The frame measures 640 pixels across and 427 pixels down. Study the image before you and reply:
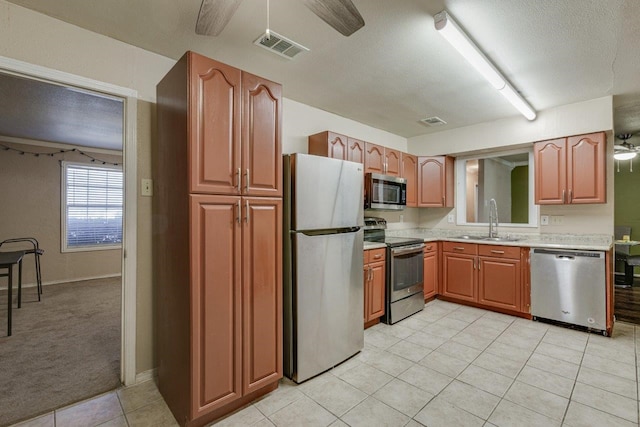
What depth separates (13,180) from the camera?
16.0 ft

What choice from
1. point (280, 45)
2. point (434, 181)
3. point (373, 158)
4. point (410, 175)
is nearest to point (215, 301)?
point (280, 45)

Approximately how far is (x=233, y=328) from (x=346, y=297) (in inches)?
40.2

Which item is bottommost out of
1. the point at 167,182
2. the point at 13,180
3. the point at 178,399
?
the point at 178,399

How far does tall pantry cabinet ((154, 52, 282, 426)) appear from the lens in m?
1.69

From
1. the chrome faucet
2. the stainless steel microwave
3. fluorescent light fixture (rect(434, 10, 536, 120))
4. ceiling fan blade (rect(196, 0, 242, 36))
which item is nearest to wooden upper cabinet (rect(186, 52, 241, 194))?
ceiling fan blade (rect(196, 0, 242, 36))

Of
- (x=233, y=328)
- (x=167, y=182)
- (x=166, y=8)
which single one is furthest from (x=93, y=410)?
(x=166, y=8)

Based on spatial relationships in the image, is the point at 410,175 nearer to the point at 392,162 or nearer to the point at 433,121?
the point at 392,162

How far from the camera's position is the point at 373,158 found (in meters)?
3.83

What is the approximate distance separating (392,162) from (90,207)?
581cm

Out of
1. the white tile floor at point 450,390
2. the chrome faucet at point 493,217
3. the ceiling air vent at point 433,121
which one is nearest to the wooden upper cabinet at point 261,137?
the white tile floor at point 450,390

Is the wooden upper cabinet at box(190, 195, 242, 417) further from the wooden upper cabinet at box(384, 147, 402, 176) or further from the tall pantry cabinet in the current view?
the wooden upper cabinet at box(384, 147, 402, 176)

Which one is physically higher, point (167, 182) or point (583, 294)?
point (167, 182)

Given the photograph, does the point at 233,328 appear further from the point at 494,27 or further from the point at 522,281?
the point at 522,281

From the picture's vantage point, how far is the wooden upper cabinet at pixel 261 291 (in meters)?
1.91
